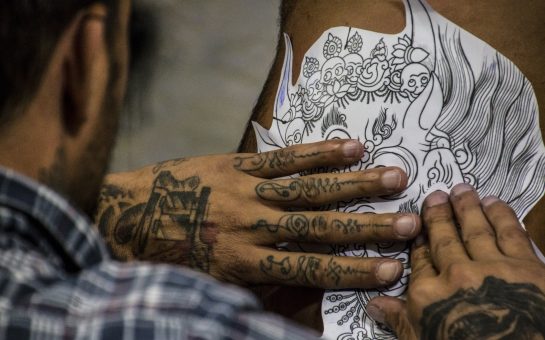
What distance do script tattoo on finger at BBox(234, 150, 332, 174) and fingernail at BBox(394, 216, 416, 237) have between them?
144 mm

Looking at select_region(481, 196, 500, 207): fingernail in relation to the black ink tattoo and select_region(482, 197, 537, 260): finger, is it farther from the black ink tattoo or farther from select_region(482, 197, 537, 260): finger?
the black ink tattoo

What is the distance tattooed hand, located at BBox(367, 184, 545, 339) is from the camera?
0.89 m

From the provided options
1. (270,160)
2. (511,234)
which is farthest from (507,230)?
(270,160)

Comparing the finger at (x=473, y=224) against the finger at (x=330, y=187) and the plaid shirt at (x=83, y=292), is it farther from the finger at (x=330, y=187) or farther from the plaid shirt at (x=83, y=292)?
the plaid shirt at (x=83, y=292)

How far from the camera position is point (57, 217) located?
0.61 meters

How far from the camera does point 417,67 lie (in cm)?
105

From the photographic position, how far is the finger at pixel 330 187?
1.03 metres

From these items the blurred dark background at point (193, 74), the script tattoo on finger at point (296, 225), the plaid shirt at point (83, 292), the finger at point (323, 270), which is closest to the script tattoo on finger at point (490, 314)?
the finger at point (323, 270)

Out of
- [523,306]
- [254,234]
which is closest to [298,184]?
[254,234]

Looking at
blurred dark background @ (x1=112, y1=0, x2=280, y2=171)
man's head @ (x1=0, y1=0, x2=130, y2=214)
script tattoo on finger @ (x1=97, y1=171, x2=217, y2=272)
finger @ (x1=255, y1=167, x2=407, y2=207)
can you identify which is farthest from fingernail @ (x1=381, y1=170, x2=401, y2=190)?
blurred dark background @ (x1=112, y1=0, x2=280, y2=171)

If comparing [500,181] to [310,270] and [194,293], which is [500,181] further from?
[194,293]

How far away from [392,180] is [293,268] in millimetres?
193

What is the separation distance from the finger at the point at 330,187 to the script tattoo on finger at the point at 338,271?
9 cm

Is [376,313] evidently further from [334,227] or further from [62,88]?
[62,88]
